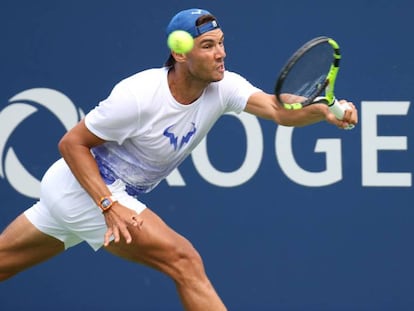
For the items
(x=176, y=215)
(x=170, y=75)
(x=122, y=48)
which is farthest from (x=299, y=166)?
(x=170, y=75)

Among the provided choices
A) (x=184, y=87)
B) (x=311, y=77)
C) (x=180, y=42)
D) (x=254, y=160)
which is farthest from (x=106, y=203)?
(x=254, y=160)

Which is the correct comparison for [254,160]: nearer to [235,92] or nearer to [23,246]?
[235,92]

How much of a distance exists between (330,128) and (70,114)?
4.75 ft

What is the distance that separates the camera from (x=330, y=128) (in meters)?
7.17

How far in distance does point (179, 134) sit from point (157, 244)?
52 centimetres

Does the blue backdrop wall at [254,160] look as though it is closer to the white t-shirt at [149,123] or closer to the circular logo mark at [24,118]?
the circular logo mark at [24,118]

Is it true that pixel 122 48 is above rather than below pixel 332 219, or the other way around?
above

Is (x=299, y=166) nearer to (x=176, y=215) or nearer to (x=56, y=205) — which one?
(x=176, y=215)

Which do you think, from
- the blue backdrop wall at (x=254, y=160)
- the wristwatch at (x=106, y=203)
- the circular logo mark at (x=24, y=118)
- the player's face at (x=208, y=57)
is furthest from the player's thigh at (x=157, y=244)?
the circular logo mark at (x=24, y=118)

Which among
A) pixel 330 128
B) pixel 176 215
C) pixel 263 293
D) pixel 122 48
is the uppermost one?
pixel 122 48

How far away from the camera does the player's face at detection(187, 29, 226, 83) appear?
556cm

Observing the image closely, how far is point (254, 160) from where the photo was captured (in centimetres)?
720

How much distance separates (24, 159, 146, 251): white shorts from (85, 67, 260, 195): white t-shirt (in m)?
0.11

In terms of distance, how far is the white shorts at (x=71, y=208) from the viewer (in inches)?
227
